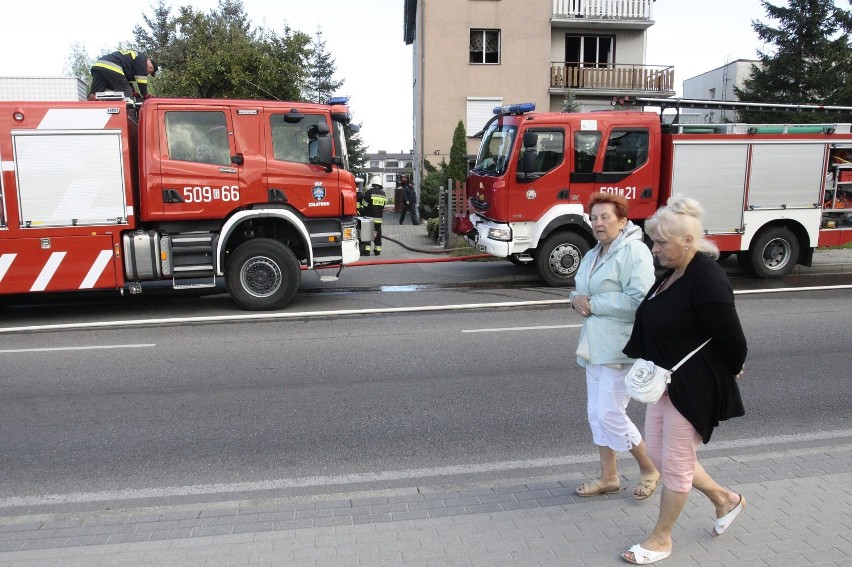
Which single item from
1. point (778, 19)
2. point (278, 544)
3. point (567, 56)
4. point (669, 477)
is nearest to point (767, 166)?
point (669, 477)

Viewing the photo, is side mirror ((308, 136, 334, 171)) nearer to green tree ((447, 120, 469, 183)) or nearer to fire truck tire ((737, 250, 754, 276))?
fire truck tire ((737, 250, 754, 276))

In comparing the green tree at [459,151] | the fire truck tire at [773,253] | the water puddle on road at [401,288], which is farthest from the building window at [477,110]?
the water puddle on road at [401,288]

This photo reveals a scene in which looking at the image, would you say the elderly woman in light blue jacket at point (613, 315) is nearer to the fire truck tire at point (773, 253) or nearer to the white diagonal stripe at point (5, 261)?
the white diagonal stripe at point (5, 261)

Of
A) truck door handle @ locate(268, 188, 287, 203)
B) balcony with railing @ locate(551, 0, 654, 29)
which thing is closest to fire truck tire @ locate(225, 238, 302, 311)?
truck door handle @ locate(268, 188, 287, 203)

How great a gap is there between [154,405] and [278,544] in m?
2.99

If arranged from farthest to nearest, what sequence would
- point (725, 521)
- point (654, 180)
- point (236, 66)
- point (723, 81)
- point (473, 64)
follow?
point (723, 81) → point (473, 64) → point (236, 66) → point (654, 180) → point (725, 521)

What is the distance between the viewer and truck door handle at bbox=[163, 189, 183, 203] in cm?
958

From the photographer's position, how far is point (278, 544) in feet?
11.5

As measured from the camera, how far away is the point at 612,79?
29.4 meters

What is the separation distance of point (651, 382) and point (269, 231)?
799cm

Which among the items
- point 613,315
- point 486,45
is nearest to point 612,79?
point 486,45

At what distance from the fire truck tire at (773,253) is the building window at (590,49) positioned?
18829 millimetres

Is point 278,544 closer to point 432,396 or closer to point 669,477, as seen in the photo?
point 669,477

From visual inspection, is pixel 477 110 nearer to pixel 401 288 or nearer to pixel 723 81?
pixel 723 81
